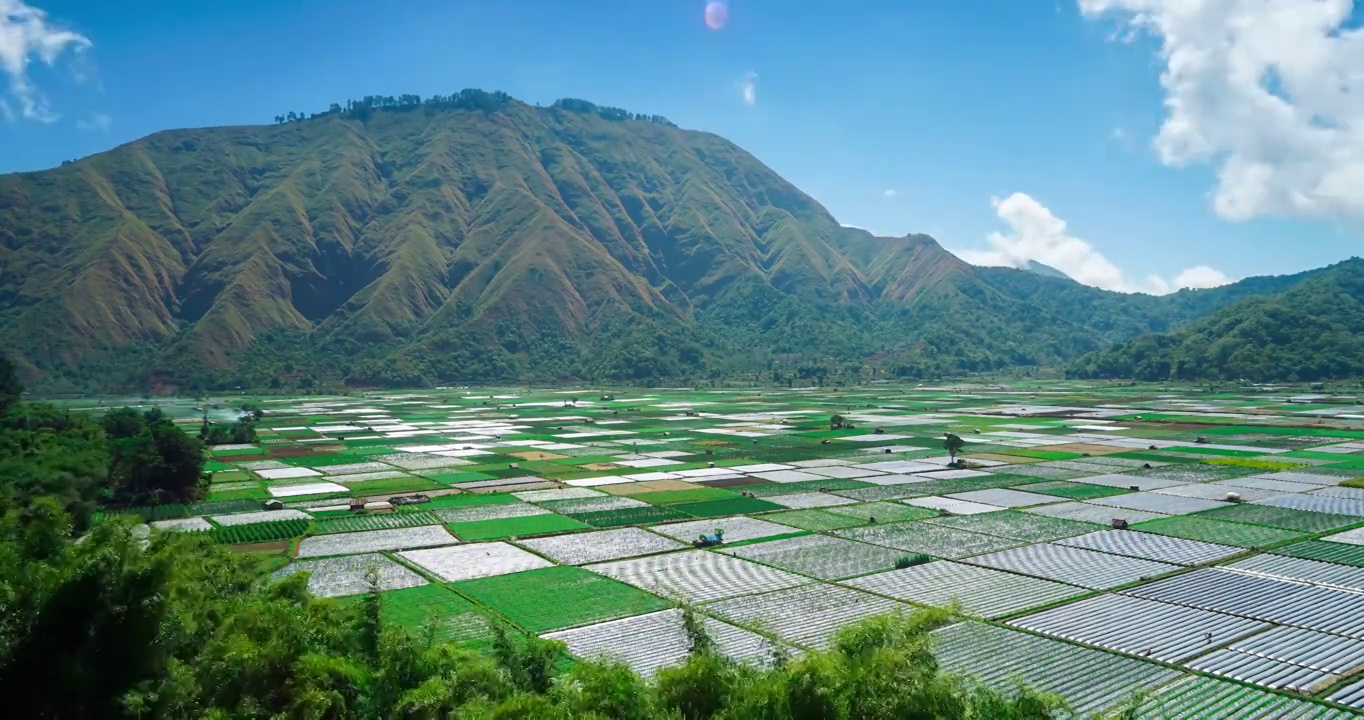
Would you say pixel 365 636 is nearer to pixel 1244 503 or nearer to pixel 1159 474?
pixel 1244 503

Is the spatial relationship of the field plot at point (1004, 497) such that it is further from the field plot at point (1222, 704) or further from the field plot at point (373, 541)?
the field plot at point (373, 541)

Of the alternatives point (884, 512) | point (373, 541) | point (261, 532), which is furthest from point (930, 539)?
point (261, 532)

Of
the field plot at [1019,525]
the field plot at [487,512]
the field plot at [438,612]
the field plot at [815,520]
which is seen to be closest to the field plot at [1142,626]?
the field plot at [1019,525]

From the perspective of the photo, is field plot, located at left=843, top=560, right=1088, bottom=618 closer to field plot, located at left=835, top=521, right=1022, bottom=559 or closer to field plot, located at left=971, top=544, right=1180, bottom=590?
field plot, located at left=971, top=544, right=1180, bottom=590

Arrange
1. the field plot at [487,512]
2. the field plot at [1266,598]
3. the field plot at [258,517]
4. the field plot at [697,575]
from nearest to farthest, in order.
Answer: the field plot at [1266,598]
the field plot at [697,575]
the field plot at [258,517]
the field plot at [487,512]

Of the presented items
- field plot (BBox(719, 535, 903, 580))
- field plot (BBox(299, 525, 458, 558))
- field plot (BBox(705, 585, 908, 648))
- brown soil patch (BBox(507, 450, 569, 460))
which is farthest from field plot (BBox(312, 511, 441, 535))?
brown soil patch (BBox(507, 450, 569, 460))

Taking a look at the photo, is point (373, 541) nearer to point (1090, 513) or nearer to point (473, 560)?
point (473, 560)
